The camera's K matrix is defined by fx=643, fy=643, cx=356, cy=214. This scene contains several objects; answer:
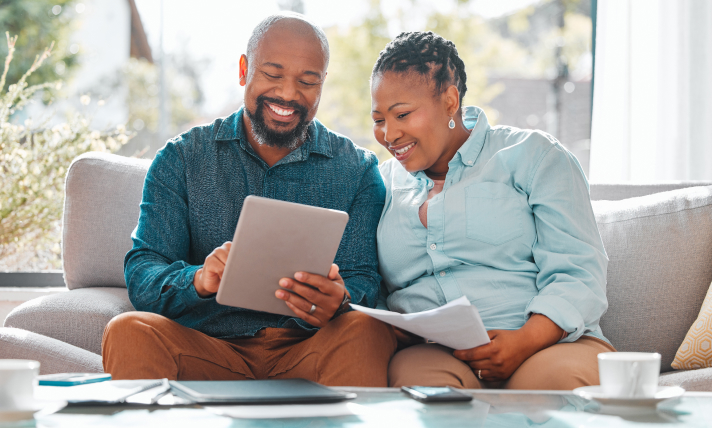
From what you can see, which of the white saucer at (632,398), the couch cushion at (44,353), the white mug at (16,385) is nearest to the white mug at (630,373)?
the white saucer at (632,398)

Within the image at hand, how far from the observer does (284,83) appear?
1631mm

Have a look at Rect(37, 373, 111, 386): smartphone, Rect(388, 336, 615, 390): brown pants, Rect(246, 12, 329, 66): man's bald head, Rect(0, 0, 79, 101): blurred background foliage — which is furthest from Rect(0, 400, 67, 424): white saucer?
Rect(0, 0, 79, 101): blurred background foliage

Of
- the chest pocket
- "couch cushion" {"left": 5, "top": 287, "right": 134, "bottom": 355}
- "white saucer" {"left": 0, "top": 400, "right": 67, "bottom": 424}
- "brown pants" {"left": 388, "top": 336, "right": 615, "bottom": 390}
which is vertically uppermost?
the chest pocket

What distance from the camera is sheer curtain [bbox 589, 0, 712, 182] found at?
263 centimetres

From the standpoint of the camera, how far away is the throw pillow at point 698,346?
1.52 meters

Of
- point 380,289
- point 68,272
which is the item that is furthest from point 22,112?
point 380,289

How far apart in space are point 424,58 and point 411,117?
0.15 meters

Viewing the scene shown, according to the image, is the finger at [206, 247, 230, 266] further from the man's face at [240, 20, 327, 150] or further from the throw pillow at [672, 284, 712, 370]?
the throw pillow at [672, 284, 712, 370]

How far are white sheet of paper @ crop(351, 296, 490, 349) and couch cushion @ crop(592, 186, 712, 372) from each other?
2.04 ft

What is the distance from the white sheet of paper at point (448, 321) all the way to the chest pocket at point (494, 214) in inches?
13.4

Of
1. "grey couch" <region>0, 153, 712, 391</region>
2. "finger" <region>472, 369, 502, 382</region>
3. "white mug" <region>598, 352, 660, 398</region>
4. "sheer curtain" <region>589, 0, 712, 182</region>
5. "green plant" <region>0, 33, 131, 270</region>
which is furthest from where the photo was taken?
"sheer curtain" <region>589, 0, 712, 182</region>

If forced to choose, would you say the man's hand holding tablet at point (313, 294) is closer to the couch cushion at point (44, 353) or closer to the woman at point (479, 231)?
the woman at point (479, 231)

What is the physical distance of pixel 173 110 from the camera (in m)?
6.37

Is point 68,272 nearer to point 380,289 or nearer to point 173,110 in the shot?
point 380,289
